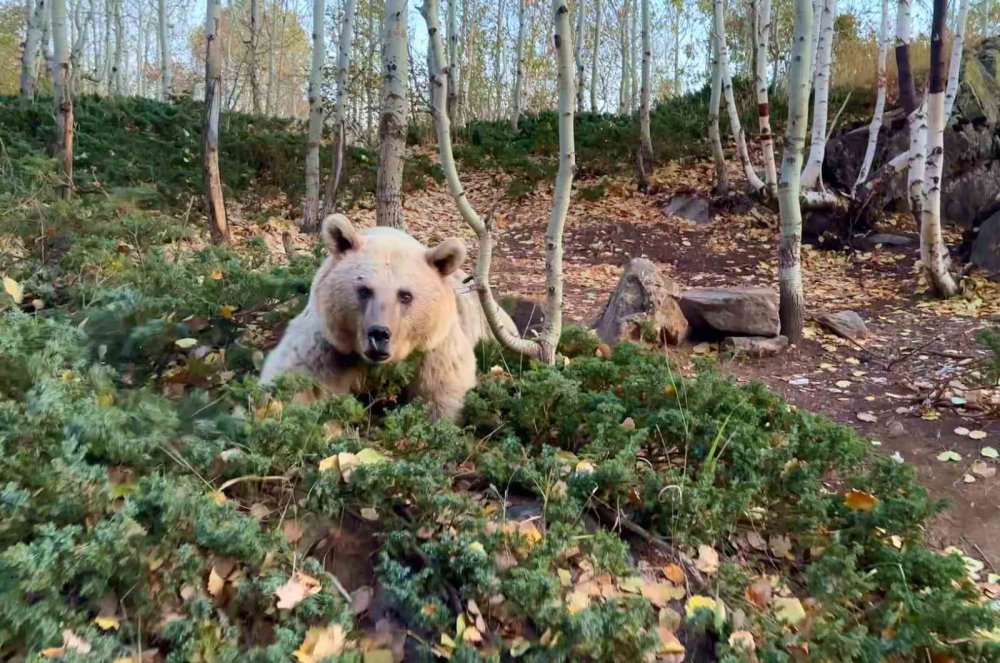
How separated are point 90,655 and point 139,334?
2461 millimetres

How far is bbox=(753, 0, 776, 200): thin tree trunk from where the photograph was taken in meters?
9.84

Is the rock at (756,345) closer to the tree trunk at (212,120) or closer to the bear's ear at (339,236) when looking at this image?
the bear's ear at (339,236)

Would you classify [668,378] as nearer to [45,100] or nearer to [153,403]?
[153,403]

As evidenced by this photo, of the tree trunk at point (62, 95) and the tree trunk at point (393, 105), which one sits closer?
the tree trunk at point (393, 105)

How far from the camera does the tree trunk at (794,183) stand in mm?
6621

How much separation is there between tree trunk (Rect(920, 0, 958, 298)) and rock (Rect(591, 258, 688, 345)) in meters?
3.42

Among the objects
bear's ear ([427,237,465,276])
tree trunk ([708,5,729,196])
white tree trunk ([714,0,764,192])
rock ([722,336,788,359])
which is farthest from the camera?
tree trunk ([708,5,729,196])

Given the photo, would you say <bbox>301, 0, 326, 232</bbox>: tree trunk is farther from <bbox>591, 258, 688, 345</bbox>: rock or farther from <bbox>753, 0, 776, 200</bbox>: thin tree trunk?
<bbox>753, 0, 776, 200</bbox>: thin tree trunk

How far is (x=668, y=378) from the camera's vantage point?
3756 millimetres

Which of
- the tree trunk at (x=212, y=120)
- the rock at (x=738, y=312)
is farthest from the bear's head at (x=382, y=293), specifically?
the tree trunk at (x=212, y=120)

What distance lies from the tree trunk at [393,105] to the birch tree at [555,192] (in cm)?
160

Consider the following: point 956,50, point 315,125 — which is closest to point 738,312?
point 956,50

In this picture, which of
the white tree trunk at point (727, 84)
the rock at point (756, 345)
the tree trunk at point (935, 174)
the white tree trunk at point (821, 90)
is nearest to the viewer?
the rock at point (756, 345)

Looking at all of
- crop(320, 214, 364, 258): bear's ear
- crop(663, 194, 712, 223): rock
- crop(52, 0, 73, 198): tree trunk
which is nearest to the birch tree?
crop(320, 214, 364, 258): bear's ear
